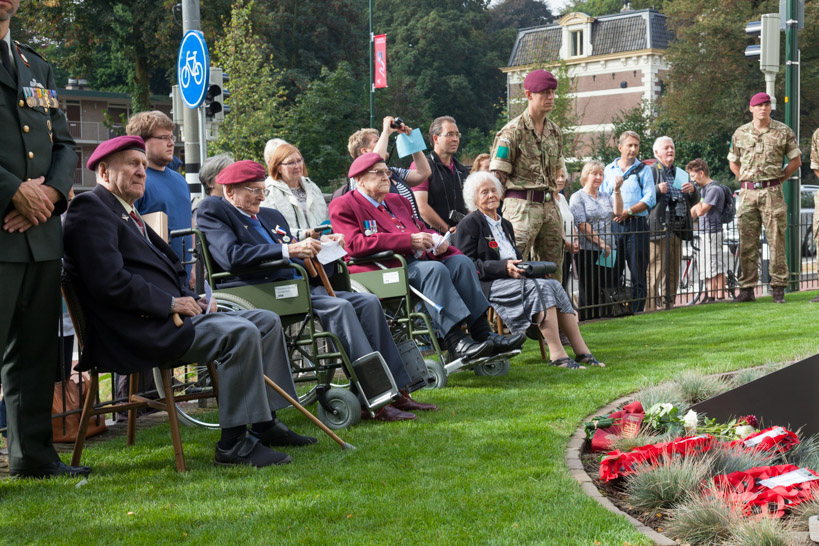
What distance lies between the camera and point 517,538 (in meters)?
3.72

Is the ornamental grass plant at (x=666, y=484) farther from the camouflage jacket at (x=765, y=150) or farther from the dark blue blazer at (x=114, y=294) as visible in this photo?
the camouflage jacket at (x=765, y=150)

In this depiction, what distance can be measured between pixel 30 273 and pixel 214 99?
1199cm

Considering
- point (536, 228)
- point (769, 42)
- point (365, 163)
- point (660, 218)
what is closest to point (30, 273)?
point (365, 163)

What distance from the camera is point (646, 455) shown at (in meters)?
4.50

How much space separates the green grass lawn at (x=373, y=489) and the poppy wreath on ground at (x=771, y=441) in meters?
0.87

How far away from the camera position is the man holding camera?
901 centimetres

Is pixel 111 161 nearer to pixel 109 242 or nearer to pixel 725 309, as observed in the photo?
pixel 109 242

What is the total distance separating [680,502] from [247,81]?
29.8 meters

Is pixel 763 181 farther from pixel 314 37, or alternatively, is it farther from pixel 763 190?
pixel 314 37

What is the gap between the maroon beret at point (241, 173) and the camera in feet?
20.0

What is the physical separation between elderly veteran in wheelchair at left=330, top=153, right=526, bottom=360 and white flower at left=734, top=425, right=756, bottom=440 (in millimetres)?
2446

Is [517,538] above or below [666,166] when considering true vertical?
below

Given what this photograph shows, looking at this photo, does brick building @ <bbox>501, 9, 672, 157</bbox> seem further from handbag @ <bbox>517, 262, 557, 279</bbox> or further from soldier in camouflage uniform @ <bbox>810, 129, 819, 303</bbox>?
handbag @ <bbox>517, 262, 557, 279</bbox>

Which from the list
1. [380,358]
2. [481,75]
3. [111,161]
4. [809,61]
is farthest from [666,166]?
[481,75]
